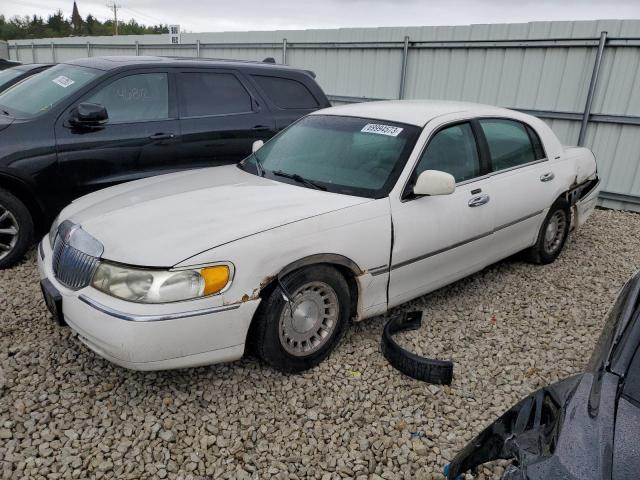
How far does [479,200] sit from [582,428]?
245 centimetres

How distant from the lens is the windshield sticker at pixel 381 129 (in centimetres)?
353

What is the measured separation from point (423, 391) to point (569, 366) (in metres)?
1.06

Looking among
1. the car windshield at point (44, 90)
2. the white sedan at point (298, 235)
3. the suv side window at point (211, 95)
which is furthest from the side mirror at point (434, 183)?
the car windshield at point (44, 90)

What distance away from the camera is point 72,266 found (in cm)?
273

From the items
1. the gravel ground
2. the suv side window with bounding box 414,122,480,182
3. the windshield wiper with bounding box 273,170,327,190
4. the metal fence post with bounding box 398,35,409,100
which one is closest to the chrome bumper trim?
the gravel ground

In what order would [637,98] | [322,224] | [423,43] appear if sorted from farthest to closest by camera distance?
[423,43] < [637,98] < [322,224]

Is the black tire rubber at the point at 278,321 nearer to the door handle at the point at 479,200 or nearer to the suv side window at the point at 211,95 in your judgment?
the door handle at the point at 479,200

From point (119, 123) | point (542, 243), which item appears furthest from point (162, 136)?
point (542, 243)

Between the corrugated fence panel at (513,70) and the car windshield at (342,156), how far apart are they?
16.2ft

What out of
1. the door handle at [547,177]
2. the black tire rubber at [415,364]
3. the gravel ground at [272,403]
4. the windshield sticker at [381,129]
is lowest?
the gravel ground at [272,403]

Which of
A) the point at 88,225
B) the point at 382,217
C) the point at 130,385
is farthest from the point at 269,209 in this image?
the point at 130,385

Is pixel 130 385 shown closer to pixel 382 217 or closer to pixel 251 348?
pixel 251 348

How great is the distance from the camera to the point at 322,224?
2.87m

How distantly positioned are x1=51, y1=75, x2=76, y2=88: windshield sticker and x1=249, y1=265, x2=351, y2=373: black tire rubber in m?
3.22
